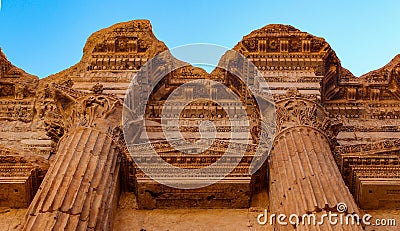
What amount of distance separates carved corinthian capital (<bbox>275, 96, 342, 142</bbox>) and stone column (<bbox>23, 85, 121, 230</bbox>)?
→ 3590mm

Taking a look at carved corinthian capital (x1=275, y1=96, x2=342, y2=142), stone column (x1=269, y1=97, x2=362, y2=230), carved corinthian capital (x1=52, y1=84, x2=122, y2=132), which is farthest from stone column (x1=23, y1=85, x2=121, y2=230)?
carved corinthian capital (x1=275, y1=96, x2=342, y2=142)

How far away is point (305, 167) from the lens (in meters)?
12.8

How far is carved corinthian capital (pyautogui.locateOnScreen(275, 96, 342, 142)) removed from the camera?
14.8 meters

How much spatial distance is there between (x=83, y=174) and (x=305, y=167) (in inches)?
159

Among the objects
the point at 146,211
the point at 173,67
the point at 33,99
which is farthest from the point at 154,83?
the point at 146,211

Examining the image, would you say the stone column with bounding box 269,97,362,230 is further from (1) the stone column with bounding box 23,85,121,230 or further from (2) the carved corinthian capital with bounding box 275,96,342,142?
(1) the stone column with bounding box 23,85,121,230

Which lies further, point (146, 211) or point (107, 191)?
point (146, 211)

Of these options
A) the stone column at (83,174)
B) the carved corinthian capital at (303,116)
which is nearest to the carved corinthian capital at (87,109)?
the stone column at (83,174)

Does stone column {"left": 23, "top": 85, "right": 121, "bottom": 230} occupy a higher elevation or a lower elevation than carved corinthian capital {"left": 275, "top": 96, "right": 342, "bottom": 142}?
lower

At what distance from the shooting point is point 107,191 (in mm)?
12609

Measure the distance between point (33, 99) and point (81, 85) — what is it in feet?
7.57

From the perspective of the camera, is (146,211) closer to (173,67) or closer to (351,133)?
(351,133)

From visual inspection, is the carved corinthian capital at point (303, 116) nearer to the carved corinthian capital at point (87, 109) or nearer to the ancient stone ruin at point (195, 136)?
the ancient stone ruin at point (195, 136)

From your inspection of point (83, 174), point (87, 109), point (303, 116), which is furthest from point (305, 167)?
Result: point (87, 109)
